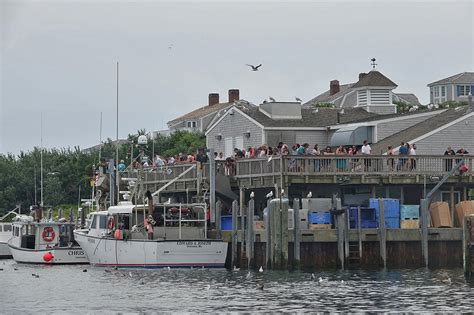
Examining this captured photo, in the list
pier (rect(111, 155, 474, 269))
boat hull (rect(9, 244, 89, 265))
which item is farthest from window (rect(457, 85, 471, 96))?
boat hull (rect(9, 244, 89, 265))

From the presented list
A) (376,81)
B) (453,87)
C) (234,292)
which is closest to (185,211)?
(234,292)

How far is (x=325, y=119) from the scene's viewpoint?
79.9m

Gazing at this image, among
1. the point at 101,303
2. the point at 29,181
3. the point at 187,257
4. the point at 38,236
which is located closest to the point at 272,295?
the point at 101,303

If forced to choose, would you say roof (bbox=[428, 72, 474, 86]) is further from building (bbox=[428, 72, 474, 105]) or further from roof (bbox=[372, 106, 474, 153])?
roof (bbox=[372, 106, 474, 153])

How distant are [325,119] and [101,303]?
3200cm

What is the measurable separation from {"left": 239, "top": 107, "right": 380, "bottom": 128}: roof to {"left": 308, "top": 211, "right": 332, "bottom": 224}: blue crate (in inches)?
671

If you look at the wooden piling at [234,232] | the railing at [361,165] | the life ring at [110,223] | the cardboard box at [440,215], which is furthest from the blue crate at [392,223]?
the life ring at [110,223]

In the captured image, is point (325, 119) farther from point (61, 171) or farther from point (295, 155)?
point (61, 171)

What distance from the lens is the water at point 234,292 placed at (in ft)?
157

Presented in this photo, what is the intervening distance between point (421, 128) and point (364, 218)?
13.9m

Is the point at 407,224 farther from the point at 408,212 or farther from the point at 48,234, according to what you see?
the point at 48,234

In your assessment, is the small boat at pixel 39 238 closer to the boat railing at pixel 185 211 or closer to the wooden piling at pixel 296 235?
the boat railing at pixel 185 211

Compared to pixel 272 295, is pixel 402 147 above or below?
above

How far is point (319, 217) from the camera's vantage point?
199 ft
